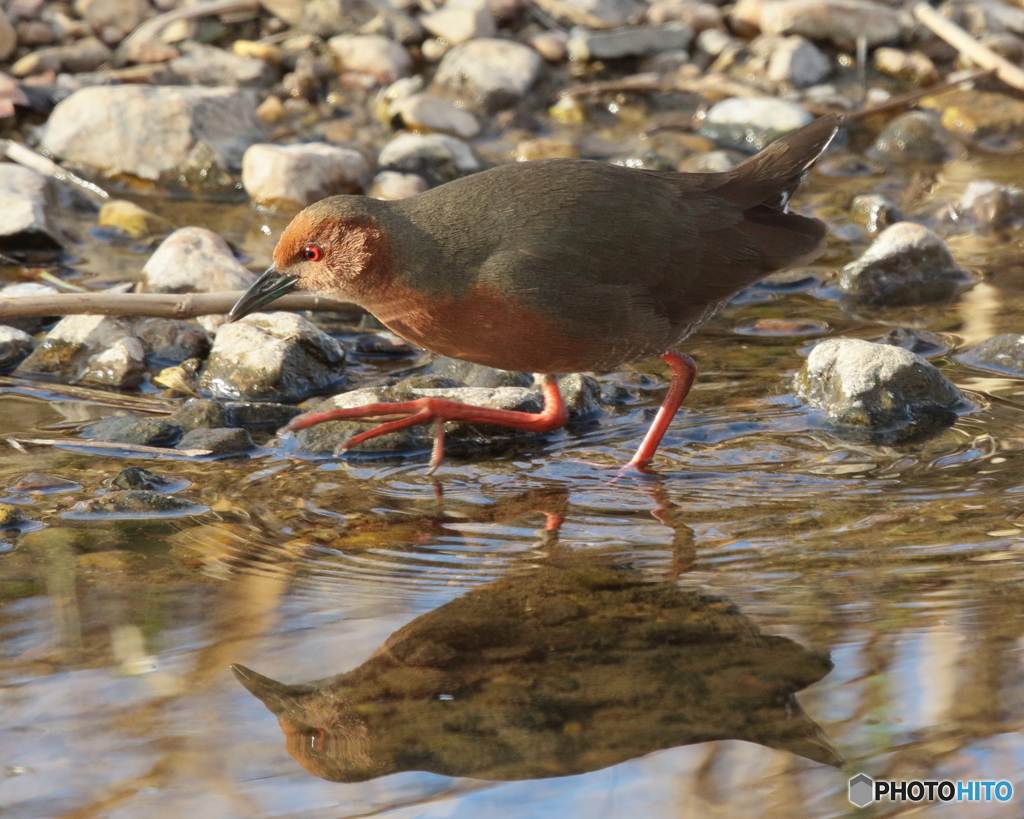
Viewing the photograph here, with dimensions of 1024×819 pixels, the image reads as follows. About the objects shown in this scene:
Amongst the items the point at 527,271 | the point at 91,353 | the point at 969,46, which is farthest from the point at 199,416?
the point at 969,46

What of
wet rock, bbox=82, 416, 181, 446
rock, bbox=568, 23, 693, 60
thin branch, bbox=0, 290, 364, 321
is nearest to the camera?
wet rock, bbox=82, 416, 181, 446

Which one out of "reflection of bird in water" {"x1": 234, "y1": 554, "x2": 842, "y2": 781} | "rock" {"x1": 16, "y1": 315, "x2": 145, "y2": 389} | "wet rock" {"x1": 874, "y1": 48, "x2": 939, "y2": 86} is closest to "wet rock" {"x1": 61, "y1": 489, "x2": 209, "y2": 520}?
"reflection of bird in water" {"x1": 234, "y1": 554, "x2": 842, "y2": 781}

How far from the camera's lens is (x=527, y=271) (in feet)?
13.7

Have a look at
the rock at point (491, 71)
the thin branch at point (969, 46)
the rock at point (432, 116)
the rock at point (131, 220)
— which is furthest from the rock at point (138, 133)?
the thin branch at point (969, 46)

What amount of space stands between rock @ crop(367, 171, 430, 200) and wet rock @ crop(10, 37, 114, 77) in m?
2.29

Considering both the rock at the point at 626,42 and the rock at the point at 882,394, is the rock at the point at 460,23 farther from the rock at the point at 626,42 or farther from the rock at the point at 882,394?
the rock at the point at 882,394

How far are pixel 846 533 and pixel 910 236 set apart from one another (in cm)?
270

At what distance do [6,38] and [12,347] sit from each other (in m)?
3.56

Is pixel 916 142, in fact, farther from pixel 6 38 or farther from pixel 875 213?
pixel 6 38

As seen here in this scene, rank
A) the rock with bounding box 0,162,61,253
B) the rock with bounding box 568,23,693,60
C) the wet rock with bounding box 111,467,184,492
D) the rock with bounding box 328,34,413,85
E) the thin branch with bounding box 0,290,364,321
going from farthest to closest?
the rock with bounding box 568,23,693,60, the rock with bounding box 328,34,413,85, the rock with bounding box 0,162,61,253, the thin branch with bounding box 0,290,364,321, the wet rock with bounding box 111,467,184,492

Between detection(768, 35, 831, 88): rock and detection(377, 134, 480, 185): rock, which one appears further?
detection(768, 35, 831, 88): rock

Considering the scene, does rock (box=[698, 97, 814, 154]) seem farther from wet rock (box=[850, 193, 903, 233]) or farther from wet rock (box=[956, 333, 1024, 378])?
wet rock (box=[956, 333, 1024, 378])

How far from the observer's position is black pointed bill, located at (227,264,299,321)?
175 inches

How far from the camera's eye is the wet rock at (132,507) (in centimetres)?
385
